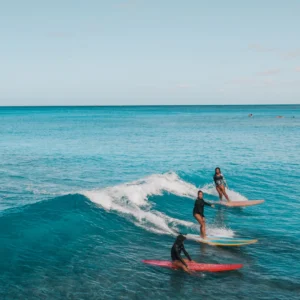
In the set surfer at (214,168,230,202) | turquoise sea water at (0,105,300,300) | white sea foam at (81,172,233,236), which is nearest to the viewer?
turquoise sea water at (0,105,300,300)

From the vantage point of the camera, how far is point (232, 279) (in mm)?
13219

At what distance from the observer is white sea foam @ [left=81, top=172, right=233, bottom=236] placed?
1908cm

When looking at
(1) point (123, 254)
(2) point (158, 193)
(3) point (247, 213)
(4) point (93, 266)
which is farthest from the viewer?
(2) point (158, 193)

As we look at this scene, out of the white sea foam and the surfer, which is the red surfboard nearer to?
the white sea foam

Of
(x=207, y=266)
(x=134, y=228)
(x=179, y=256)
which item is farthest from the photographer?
(x=134, y=228)

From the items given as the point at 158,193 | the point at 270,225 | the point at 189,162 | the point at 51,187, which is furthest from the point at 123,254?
the point at 189,162

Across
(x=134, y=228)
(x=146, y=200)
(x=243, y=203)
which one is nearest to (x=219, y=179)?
(x=243, y=203)

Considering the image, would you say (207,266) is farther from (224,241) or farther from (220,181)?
(220,181)

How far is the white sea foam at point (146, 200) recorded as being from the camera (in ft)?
62.6

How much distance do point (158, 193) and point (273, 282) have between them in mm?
13550

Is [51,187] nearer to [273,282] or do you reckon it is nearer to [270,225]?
[270,225]

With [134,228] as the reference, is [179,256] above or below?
above

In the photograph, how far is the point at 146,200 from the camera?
78.7 feet

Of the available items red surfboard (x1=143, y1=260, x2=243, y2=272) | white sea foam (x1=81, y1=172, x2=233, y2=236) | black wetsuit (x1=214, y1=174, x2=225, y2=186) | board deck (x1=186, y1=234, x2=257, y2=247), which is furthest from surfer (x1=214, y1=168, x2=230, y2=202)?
red surfboard (x1=143, y1=260, x2=243, y2=272)
